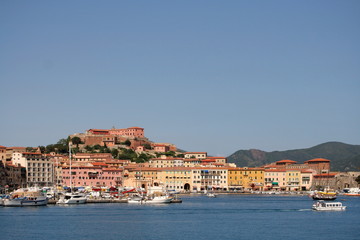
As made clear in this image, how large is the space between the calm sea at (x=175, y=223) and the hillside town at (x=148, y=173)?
4034 centimetres

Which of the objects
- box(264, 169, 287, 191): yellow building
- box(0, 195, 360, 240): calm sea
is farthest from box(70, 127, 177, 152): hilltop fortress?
box(0, 195, 360, 240): calm sea

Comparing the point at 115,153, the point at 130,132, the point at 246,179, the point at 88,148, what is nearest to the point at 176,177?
the point at 246,179

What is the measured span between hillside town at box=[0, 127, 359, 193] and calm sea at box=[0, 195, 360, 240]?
40.3 m

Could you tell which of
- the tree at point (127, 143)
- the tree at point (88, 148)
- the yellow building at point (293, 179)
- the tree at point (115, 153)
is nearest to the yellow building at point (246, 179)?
the yellow building at point (293, 179)

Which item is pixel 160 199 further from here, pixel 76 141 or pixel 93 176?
pixel 76 141

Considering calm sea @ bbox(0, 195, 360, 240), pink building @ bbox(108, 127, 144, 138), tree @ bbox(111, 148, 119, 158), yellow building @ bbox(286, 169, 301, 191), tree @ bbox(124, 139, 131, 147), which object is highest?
pink building @ bbox(108, 127, 144, 138)

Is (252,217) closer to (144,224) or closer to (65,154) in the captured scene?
(144,224)

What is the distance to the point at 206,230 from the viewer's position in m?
48.9

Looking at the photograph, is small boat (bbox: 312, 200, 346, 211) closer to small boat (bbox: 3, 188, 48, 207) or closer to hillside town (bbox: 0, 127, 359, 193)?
small boat (bbox: 3, 188, 48, 207)

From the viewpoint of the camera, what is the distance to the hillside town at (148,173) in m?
110

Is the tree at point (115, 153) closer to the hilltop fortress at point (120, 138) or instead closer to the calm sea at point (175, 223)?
the hilltop fortress at point (120, 138)

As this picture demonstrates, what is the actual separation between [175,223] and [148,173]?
64138mm

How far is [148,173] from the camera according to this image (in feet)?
385

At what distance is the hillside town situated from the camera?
110 meters
